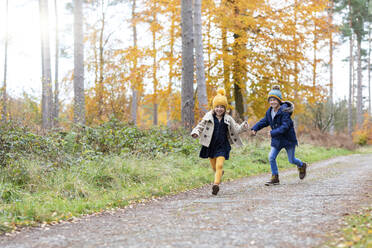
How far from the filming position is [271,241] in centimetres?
349

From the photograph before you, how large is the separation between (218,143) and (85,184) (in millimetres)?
2532

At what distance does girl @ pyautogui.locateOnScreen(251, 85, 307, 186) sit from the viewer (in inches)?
296

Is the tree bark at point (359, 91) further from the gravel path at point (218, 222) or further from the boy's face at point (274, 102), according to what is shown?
the gravel path at point (218, 222)

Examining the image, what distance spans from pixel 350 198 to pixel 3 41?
A: 27811 millimetres

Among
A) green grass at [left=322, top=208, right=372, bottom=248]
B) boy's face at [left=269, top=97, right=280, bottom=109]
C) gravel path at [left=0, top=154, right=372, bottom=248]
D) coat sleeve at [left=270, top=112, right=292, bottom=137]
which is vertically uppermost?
boy's face at [left=269, top=97, right=280, bottom=109]

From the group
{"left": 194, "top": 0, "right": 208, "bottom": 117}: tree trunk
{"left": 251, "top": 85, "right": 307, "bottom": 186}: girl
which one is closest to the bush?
{"left": 194, "top": 0, "right": 208, "bottom": 117}: tree trunk

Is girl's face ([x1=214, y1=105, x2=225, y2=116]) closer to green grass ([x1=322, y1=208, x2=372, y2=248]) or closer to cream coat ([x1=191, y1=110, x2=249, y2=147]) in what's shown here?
cream coat ([x1=191, y1=110, x2=249, y2=147])

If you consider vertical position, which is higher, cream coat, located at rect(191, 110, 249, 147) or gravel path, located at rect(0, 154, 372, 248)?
cream coat, located at rect(191, 110, 249, 147)

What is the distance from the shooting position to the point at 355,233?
3584mm

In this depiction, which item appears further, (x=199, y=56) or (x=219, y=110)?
(x=199, y=56)

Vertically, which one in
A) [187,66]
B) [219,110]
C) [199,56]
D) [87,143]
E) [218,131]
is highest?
[199,56]

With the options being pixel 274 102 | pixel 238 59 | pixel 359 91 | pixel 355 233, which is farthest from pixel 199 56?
pixel 359 91

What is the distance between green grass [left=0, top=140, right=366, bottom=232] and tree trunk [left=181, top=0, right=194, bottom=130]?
272 cm

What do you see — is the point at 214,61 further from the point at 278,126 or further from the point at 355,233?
the point at 355,233
